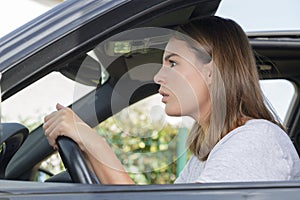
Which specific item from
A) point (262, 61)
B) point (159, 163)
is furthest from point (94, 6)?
point (262, 61)

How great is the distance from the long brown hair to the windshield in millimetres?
157

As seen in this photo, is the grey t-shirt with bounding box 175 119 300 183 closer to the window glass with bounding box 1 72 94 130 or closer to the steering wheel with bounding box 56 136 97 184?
the steering wheel with bounding box 56 136 97 184

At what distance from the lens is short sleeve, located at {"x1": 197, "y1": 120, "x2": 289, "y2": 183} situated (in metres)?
1.84

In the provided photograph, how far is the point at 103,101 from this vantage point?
273 centimetres

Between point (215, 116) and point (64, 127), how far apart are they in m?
0.54

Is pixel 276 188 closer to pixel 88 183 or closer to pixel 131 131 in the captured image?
pixel 88 183

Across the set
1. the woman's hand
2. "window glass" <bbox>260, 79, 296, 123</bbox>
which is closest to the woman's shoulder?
the woman's hand

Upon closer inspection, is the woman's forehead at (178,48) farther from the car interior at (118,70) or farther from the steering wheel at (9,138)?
the steering wheel at (9,138)

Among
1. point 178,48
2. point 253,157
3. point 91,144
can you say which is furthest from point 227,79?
point 91,144

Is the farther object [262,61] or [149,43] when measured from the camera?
[262,61]

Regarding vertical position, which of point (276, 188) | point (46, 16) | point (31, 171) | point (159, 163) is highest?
point (46, 16)

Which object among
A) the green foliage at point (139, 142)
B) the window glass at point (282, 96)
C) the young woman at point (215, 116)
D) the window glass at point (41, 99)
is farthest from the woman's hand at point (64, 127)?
the window glass at point (282, 96)

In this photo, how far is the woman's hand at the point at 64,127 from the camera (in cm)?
184

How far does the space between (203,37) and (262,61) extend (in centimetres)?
99
